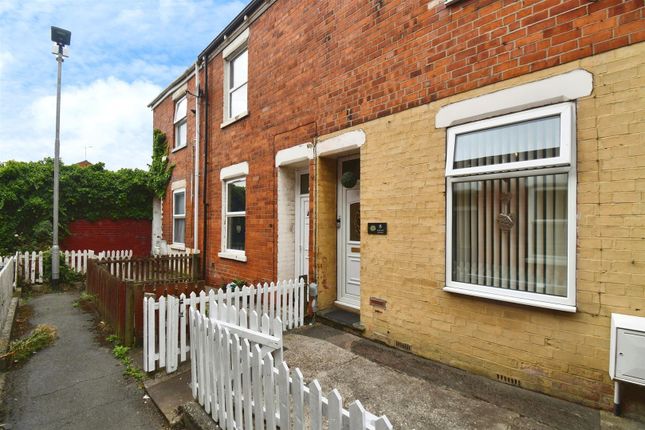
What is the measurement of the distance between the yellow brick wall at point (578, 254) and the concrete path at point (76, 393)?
2.96m

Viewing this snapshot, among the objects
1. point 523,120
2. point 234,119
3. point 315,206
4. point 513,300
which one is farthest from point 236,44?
point 513,300

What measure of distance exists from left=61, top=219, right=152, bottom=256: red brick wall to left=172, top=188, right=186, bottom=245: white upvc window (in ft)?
9.49

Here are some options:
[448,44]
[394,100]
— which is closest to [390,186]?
[394,100]

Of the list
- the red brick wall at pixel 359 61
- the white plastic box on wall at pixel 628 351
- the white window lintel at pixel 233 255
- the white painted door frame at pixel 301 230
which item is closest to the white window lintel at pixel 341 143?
the red brick wall at pixel 359 61

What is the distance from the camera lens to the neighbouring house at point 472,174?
9.60ft

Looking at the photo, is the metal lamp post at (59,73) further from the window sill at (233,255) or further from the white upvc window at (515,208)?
the white upvc window at (515,208)

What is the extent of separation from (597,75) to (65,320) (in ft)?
28.6

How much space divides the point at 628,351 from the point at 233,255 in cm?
686

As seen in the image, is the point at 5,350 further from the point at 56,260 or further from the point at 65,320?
the point at 56,260

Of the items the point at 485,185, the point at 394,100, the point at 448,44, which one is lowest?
the point at 485,185

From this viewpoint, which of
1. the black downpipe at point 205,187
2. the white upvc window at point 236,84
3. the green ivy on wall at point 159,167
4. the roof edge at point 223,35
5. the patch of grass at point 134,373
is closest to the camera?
the patch of grass at point 134,373

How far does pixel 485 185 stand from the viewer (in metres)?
3.79

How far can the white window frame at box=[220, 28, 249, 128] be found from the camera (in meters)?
7.83

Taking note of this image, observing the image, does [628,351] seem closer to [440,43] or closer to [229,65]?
[440,43]
